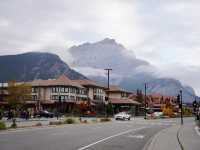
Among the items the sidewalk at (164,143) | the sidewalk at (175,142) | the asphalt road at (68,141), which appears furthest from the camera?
the sidewalk at (175,142)

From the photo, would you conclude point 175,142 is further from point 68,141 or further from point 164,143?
point 68,141

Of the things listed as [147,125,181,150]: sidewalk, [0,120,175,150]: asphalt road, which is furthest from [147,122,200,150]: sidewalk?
[0,120,175,150]: asphalt road

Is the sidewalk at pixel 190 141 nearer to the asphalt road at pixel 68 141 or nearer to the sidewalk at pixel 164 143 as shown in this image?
the sidewalk at pixel 164 143

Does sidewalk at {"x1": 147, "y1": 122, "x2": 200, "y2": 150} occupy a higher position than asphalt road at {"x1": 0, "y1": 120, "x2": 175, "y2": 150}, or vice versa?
asphalt road at {"x1": 0, "y1": 120, "x2": 175, "y2": 150}

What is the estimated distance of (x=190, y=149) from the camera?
2080 centimetres

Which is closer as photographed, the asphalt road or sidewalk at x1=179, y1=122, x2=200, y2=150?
the asphalt road

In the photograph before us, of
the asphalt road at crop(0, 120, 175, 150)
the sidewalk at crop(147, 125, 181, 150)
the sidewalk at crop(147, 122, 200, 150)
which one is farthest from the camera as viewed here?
the sidewalk at crop(147, 122, 200, 150)

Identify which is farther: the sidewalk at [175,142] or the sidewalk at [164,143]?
the sidewalk at [175,142]

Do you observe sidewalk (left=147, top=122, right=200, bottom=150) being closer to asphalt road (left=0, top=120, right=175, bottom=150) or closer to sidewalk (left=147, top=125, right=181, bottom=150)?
sidewalk (left=147, top=125, right=181, bottom=150)

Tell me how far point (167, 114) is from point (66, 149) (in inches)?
4168

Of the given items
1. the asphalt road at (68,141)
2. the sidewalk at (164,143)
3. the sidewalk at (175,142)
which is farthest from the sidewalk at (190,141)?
the asphalt road at (68,141)

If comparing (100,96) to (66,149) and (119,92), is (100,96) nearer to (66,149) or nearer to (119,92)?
(119,92)

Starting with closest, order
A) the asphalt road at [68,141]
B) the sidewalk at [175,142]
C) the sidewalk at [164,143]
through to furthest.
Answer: the asphalt road at [68,141], the sidewalk at [164,143], the sidewalk at [175,142]

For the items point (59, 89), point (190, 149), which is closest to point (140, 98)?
point (59, 89)
